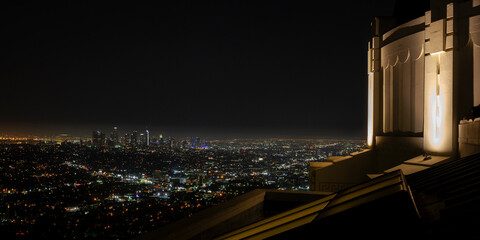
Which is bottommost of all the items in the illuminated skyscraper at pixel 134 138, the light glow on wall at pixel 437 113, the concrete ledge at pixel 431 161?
the illuminated skyscraper at pixel 134 138

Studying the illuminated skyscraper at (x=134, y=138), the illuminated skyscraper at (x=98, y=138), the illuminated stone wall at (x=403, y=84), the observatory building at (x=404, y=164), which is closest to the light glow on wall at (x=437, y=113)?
the observatory building at (x=404, y=164)

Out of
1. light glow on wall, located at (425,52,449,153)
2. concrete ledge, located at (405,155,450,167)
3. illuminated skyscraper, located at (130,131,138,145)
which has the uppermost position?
light glow on wall, located at (425,52,449,153)

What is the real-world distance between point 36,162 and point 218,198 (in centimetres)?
4127

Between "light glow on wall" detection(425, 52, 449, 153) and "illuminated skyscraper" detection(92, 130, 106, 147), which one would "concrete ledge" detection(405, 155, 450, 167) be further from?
"illuminated skyscraper" detection(92, 130, 106, 147)

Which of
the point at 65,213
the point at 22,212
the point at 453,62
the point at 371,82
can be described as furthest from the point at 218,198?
the point at 453,62

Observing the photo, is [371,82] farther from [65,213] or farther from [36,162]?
[36,162]

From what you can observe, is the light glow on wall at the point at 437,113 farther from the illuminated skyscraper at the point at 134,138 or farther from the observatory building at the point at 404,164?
the illuminated skyscraper at the point at 134,138

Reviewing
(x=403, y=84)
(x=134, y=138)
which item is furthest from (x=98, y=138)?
(x=403, y=84)

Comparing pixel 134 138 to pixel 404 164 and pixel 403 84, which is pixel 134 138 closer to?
pixel 403 84

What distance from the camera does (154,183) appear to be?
55.8 m

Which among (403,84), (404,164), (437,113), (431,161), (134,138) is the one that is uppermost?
(403,84)

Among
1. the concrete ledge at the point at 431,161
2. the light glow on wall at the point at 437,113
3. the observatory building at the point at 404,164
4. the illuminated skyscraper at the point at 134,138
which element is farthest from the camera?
the illuminated skyscraper at the point at 134,138

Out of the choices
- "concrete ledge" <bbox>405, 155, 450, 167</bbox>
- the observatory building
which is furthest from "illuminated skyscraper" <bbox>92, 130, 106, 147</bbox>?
"concrete ledge" <bbox>405, 155, 450, 167</bbox>

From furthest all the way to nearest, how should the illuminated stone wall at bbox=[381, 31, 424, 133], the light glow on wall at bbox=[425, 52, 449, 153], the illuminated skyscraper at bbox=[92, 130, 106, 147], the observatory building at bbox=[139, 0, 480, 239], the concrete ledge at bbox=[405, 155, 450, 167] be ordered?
the illuminated skyscraper at bbox=[92, 130, 106, 147] < the illuminated stone wall at bbox=[381, 31, 424, 133] < the light glow on wall at bbox=[425, 52, 449, 153] < the concrete ledge at bbox=[405, 155, 450, 167] < the observatory building at bbox=[139, 0, 480, 239]
